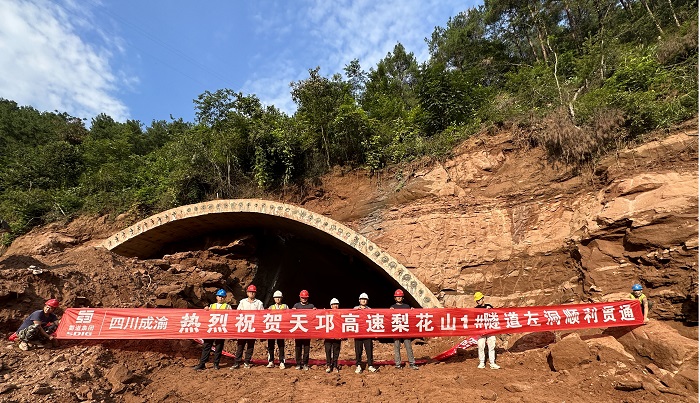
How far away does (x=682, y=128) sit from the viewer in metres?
6.64

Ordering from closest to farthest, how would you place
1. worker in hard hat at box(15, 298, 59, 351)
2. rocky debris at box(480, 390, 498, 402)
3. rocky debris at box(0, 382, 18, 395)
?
rocky debris at box(0, 382, 18, 395) → rocky debris at box(480, 390, 498, 402) → worker in hard hat at box(15, 298, 59, 351)

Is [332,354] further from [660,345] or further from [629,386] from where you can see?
[660,345]

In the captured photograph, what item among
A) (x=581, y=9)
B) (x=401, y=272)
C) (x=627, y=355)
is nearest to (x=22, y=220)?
(x=401, y=272)

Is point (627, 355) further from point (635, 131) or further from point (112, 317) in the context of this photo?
point (112, 317)

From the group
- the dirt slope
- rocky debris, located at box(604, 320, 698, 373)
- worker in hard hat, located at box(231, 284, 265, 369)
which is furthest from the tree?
rocky debris, located at box(604, 320, 698, 373)

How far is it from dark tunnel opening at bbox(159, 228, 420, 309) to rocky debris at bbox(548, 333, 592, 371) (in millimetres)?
5258

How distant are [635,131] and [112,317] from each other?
33.3ft

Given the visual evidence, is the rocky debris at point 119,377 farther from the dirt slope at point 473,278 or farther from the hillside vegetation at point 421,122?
the hillside vegetation at point 421,122

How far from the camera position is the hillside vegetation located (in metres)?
7.86

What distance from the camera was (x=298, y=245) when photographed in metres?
10.8

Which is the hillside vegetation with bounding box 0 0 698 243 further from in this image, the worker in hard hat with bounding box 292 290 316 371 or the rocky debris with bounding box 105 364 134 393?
the rocky debris with bounding box 105 364 134 393

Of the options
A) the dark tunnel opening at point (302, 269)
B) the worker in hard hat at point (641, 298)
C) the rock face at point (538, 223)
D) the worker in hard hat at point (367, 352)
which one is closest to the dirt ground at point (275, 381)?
the worker in hard hat at point (367, 352)

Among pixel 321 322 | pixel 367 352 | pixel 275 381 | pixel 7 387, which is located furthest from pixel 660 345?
pixel 7 387

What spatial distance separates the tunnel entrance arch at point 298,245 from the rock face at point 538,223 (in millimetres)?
704
